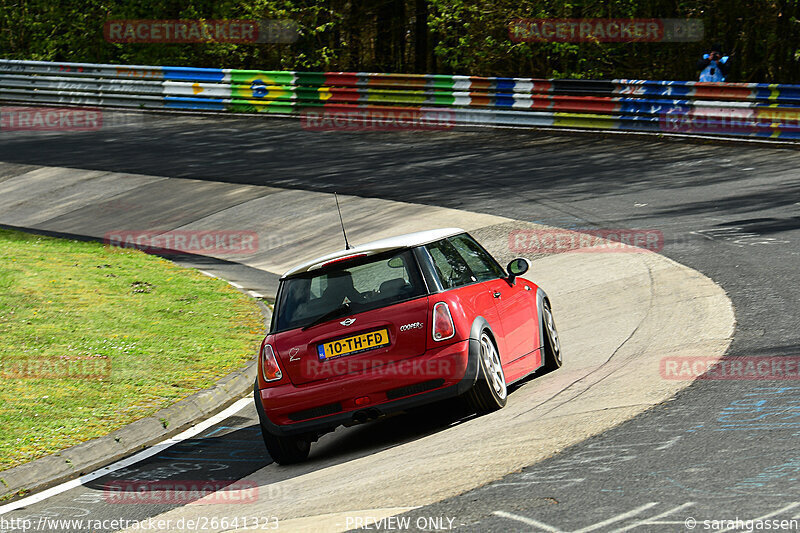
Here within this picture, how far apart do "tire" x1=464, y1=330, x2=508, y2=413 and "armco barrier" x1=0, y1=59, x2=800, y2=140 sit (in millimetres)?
13965

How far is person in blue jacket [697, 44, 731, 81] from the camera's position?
23.2m

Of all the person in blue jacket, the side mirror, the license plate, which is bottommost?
the license plate

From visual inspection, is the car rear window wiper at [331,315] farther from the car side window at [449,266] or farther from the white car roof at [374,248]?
the car side window at [449,266]

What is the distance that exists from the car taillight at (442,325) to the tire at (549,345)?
5.79 feet

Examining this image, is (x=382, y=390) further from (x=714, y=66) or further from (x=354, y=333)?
(x=714, y=66)

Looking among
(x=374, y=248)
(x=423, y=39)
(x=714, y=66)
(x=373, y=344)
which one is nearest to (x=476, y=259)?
(x=374, y=248)

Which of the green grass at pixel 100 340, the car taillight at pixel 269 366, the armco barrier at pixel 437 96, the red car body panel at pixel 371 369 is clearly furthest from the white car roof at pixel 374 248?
the armco barrier at pixel 437 96

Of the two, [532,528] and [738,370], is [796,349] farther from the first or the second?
[532,528]

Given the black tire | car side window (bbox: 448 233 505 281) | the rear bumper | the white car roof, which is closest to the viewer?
the rear bumper

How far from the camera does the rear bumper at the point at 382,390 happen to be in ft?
24.4

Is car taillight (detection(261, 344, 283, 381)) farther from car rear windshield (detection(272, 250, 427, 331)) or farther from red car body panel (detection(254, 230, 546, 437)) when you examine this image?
car rear windshield (detection(272, 250, 427, 331))

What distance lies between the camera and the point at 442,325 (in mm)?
7496

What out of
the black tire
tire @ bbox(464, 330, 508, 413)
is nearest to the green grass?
the black tire

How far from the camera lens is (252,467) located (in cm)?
770
